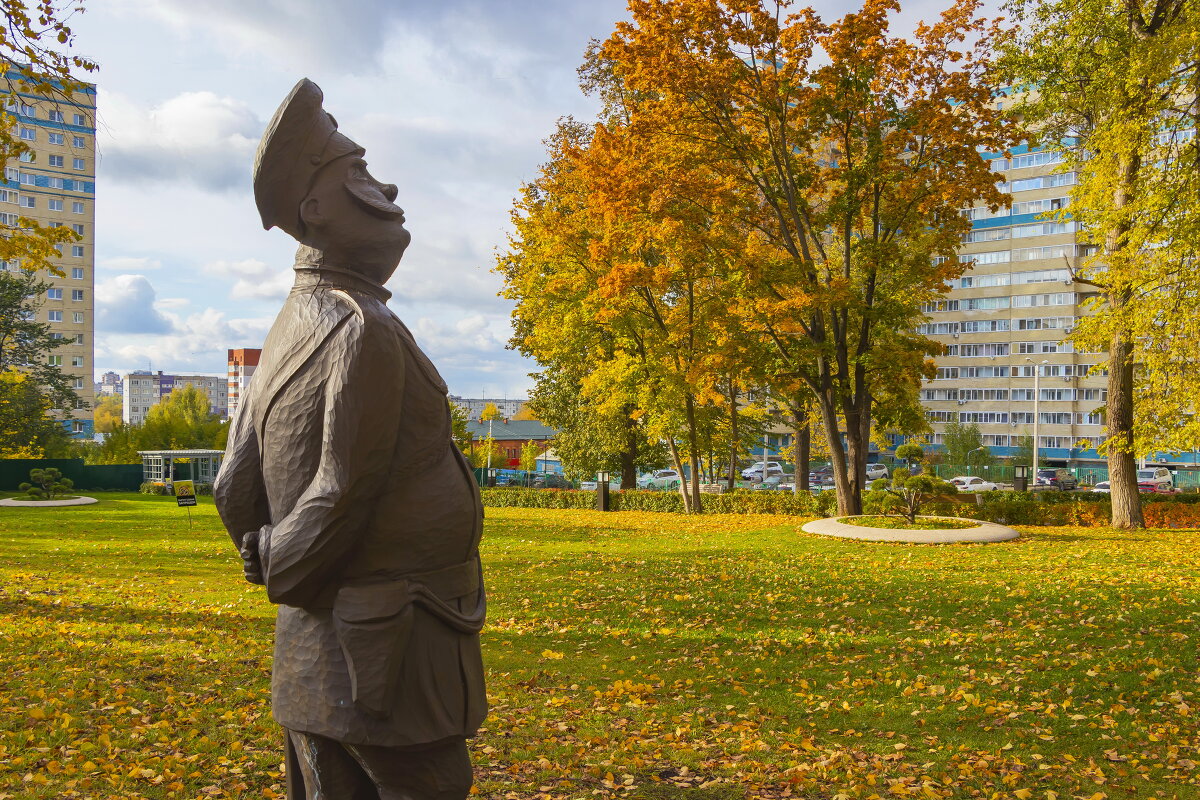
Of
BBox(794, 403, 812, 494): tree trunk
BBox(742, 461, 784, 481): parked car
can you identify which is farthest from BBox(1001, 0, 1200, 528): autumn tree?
BBox(742, 461, 784, 481): parked car

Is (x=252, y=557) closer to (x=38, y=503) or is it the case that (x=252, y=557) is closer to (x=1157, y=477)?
(x=38, y=503)

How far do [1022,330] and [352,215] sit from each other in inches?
2640

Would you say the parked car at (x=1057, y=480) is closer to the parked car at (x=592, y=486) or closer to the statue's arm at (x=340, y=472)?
the parked car at (x=592, y=486)

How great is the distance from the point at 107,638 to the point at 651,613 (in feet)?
20.6

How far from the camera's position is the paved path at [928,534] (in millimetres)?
18188

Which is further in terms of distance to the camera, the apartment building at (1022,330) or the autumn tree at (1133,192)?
the apartment building at (1022,330)

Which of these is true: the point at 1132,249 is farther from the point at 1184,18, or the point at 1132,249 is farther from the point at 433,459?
the point at 433,459

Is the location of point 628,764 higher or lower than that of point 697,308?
lower

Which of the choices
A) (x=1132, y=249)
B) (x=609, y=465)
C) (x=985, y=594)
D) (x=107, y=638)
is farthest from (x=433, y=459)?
(x=609, y=465)

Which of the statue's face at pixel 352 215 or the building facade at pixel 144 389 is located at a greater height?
the building facade at pixel 144 389

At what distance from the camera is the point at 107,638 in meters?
9.21

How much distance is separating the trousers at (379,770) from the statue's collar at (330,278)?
1447 mm

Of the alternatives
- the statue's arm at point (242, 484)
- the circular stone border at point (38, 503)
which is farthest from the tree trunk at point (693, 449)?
the statue's arm at point (242, 484)

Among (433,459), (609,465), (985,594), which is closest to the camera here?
(433,459)
